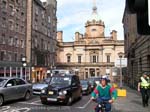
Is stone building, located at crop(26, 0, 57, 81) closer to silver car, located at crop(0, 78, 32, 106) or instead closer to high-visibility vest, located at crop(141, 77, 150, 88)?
silver car, located at crop(0, 78, 32, 106)

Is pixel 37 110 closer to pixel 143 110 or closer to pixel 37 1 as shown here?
pixel 143 110

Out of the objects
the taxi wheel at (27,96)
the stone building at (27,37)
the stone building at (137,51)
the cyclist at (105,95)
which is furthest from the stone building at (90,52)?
the cyclist at (105,95)

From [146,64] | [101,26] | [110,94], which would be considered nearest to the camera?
[110,94]

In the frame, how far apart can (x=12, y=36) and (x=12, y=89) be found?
3312cm

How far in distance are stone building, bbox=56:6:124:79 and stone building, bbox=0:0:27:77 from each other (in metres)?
42.1

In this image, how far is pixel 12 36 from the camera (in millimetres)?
48781

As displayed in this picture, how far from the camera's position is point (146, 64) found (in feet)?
72.0

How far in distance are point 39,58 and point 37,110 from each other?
49228mm

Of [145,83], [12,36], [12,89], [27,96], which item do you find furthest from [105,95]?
[12,36]

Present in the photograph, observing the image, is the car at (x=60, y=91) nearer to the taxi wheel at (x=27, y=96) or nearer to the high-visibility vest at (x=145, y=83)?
the taxi wheel at (x=27, y=96)

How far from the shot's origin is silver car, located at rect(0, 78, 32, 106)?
16000mm

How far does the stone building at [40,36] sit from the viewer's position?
57.0m

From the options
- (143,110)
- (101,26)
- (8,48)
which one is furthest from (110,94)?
(101,26)

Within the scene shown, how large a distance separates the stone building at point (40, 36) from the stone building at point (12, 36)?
7.33ft
